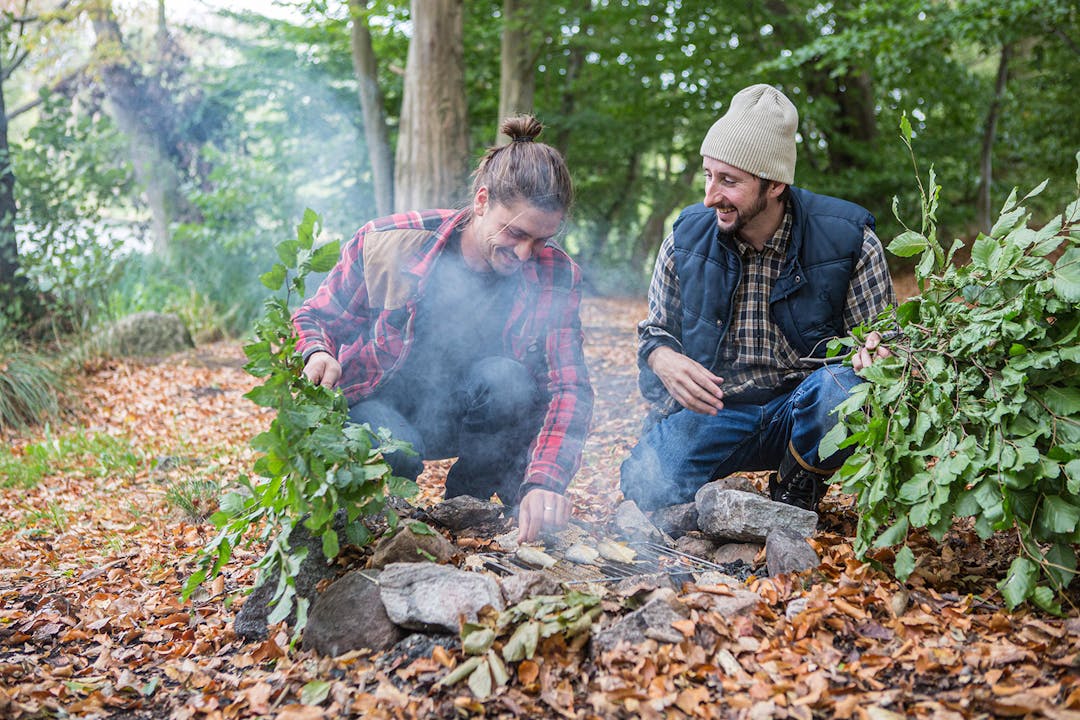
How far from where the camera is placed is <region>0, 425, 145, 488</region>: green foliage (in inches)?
169

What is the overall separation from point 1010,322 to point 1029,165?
413 inches

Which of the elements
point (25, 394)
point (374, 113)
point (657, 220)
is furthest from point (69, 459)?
point (657, 220)

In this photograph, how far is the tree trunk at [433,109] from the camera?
276 inches

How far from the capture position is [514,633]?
2010mm

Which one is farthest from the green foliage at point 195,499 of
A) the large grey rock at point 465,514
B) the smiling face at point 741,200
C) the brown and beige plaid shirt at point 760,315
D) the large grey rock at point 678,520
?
the smiling face at point 741,200

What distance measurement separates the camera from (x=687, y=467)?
3074 millimetres

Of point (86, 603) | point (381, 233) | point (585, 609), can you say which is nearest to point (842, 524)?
point (585, 609)

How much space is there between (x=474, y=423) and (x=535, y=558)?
76 centimetres

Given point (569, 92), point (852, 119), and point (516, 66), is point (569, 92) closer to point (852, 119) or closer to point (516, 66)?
point (516, 66)

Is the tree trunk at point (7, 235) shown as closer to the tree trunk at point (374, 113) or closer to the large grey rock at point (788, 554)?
the tree trunk at point (374, 113)

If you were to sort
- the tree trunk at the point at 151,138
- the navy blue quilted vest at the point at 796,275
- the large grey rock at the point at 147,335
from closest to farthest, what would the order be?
the navy blue quilted vest at the point at 796,275 → the large grey rock at the point at 147,335 → the tree trunk at the point at 151,138

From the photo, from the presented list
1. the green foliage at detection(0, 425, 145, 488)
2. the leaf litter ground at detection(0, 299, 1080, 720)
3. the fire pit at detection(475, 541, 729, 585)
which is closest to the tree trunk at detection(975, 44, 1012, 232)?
the leaf litter ground at detection(0, 299, 1080, 720)

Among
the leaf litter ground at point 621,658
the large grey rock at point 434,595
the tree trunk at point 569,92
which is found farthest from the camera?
the tree trunk at point 569,92

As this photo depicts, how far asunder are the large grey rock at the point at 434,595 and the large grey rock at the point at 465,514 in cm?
60
